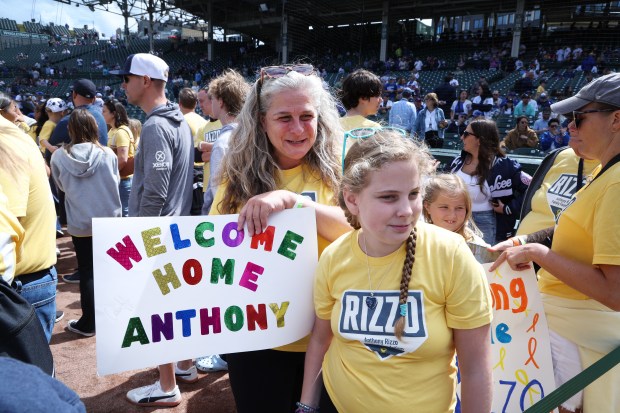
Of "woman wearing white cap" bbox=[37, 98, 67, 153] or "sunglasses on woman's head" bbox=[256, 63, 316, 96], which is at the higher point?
"sunglasses on woman's head" bbox=[256, 63, 316, 96]

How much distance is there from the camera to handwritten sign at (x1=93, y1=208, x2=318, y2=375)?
4.85 ft

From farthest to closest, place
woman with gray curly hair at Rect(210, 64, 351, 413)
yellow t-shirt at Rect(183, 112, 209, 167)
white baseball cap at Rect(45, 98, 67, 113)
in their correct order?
1. white baseball cap at Rect(45, 98, 67, 113)
2. yellow t-shirt at Rect(183, 112, 209, 167)
3. woman with gray curly hair at Rect(210, 64, 351, 413)

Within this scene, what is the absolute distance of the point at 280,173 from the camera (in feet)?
5.50

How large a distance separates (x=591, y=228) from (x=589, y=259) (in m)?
0.12

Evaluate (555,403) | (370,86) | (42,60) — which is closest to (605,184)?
(555,403)

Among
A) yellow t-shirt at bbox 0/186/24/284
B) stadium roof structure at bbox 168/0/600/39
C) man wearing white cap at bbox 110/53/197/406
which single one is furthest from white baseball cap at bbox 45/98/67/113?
stadium roof structure at bbox 168/0/600/39

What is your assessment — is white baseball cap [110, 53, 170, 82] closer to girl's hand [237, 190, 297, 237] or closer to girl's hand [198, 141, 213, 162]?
girl's hand [198, 141, 213, 162]

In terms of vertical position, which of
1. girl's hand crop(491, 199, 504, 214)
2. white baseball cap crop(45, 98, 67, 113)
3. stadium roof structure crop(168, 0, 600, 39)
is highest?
stadium roof structure crop(168, 0, 600, 39)

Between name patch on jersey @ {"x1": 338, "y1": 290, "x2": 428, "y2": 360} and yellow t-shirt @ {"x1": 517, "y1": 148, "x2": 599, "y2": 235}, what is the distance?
4.28 ft

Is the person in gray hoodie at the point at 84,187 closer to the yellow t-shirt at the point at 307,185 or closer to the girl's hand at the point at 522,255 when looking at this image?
the yellow t-shirt at the point at 307,185

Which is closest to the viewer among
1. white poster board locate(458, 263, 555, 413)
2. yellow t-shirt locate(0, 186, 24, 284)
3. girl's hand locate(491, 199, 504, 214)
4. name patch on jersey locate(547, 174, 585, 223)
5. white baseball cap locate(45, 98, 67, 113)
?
yellow t-shirt locate(0, 186, 24, 284)

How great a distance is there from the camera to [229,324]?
Answer: 1.56 meters

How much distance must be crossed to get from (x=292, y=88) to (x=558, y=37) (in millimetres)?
28161

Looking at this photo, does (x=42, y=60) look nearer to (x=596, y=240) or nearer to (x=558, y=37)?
(x=558, y=37)
